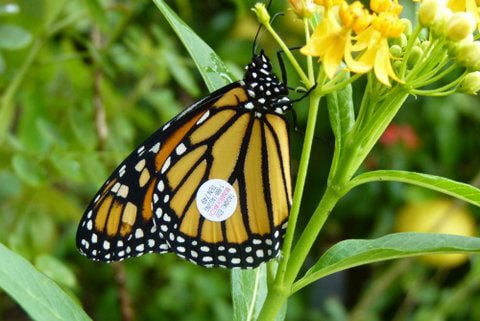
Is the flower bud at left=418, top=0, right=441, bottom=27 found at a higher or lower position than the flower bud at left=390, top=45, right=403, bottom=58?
higher

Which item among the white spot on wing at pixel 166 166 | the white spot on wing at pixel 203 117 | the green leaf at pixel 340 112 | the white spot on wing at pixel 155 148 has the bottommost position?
the white spot on wing at pixel 166 166

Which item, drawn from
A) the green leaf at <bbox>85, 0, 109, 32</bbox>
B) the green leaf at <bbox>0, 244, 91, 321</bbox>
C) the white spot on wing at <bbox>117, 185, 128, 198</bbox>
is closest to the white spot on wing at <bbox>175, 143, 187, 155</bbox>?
the white spot on wing at <bbox>117, 185, 128, 198</bbox>

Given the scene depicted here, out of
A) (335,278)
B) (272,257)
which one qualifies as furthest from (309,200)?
(272,257)

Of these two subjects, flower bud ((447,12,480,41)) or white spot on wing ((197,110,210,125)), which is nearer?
flower bud ((447,12,480,41))

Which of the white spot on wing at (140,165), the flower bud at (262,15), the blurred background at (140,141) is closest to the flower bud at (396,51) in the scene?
the flower bud at (262,15)

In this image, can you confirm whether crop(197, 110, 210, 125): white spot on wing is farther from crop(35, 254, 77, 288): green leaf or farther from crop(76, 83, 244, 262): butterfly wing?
crop(35, 254, 77, 288): green leaf

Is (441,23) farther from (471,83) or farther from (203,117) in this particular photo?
(203,117)

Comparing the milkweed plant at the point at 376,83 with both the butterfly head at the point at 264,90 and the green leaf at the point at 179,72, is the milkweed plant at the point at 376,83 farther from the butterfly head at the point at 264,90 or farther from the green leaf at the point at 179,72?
the green leaf at the point at 179,72

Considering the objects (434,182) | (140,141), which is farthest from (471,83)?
(140,141)
